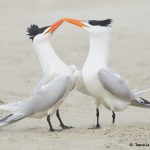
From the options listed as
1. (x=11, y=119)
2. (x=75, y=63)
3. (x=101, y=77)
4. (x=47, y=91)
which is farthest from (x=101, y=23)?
(x=75, y=63)

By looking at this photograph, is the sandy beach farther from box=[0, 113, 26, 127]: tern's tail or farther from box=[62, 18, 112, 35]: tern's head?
box=[62, 18, 112, 35]: tern's head

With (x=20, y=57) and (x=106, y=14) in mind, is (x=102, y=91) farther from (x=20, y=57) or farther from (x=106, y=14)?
(x=106, y=14)

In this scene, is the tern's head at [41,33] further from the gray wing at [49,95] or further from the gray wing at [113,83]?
the gray wing at [113,83]

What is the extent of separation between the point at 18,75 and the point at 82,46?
1.78 metres

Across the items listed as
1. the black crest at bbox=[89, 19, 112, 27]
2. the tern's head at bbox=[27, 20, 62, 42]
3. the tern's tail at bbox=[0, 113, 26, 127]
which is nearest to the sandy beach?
the tern's tail at bbox=[0, 113, 26, 127]

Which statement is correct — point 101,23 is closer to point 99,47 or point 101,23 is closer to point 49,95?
point 99,47

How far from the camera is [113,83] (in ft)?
25.9

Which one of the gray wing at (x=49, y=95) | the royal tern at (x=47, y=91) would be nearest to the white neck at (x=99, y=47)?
the royal tern at (x=47, y=91)

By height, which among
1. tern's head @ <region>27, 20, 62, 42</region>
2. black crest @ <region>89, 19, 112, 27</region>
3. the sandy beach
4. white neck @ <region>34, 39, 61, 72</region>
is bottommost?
the sandy beach

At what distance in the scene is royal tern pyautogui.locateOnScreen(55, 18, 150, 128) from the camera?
788 centimetres

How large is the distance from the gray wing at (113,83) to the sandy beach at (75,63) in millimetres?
386

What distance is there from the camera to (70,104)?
403 inches

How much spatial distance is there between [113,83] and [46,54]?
865mm

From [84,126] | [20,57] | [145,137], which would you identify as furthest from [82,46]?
[145,137]
